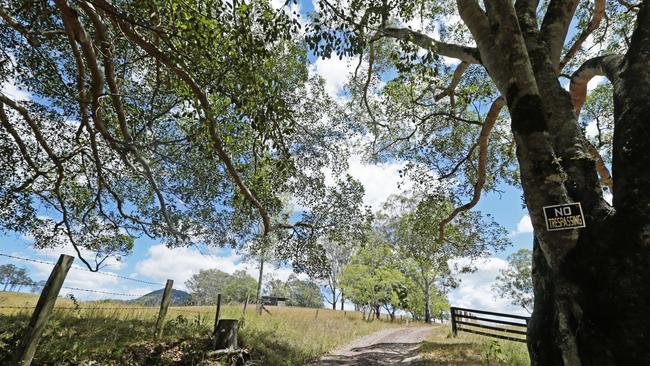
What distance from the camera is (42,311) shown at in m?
4.55

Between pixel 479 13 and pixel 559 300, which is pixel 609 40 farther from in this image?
pixel 559 300

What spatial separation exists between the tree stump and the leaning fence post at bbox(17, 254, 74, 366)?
3.50 metres

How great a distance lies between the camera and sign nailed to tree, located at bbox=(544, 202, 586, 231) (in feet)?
8.88

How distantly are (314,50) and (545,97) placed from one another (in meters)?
3.13

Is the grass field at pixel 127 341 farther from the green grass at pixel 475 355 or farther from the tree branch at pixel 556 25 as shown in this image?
the tree branch at pixel 556 25

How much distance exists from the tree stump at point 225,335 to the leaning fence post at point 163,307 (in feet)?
4.13

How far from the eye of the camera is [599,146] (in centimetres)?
1005

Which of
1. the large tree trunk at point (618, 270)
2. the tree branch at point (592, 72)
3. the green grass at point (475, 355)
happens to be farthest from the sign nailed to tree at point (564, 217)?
the green grass at point (475, 355)

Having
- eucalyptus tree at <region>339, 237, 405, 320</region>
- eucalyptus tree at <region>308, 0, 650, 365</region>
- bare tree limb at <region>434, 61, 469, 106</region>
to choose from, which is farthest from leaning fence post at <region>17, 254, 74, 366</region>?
eucalyptus tree at <region>339, 237, 405, 320</region>

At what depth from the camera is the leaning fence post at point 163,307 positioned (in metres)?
7.41

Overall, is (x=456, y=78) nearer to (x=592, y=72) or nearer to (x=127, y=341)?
(x=592, y=72)

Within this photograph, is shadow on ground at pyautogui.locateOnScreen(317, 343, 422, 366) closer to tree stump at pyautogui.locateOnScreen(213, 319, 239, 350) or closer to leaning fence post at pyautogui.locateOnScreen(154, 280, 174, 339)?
tree stump at pyautogui.locateOnScreen(213, 319, 239, 350)

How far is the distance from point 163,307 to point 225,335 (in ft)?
5.63

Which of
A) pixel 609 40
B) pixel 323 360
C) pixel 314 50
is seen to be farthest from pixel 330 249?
pixel 314 50
